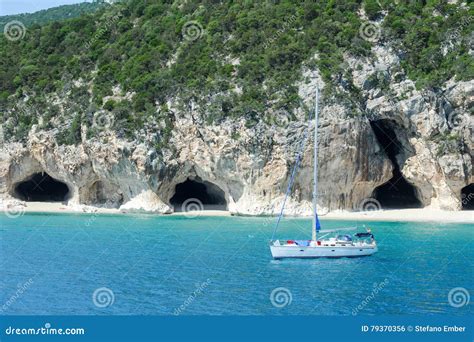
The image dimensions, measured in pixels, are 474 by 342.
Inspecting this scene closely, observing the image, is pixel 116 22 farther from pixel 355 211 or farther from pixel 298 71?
pixel 355 211

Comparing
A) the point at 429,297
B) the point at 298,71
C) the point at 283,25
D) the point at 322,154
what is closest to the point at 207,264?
the point at 429,297

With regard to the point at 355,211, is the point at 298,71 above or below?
above

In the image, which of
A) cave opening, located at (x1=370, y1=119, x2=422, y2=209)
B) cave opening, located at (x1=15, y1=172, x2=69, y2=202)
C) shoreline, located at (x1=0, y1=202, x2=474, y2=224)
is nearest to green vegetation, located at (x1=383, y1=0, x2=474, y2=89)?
cave opening, located at (x1=370, y1=119, x2=422, y2=209)

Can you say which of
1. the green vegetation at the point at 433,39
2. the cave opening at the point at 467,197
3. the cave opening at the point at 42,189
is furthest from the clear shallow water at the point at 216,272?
the cave opening at the point at 42,189

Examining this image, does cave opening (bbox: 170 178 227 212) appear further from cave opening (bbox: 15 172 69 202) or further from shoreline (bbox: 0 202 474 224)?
cave opening (bbox: 15 172 69 202)

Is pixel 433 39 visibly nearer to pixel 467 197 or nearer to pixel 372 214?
pixel 467 197

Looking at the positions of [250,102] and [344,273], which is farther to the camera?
[250,102]

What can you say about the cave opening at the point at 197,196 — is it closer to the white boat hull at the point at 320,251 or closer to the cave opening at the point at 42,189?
the cave opening at the point at 42,189
